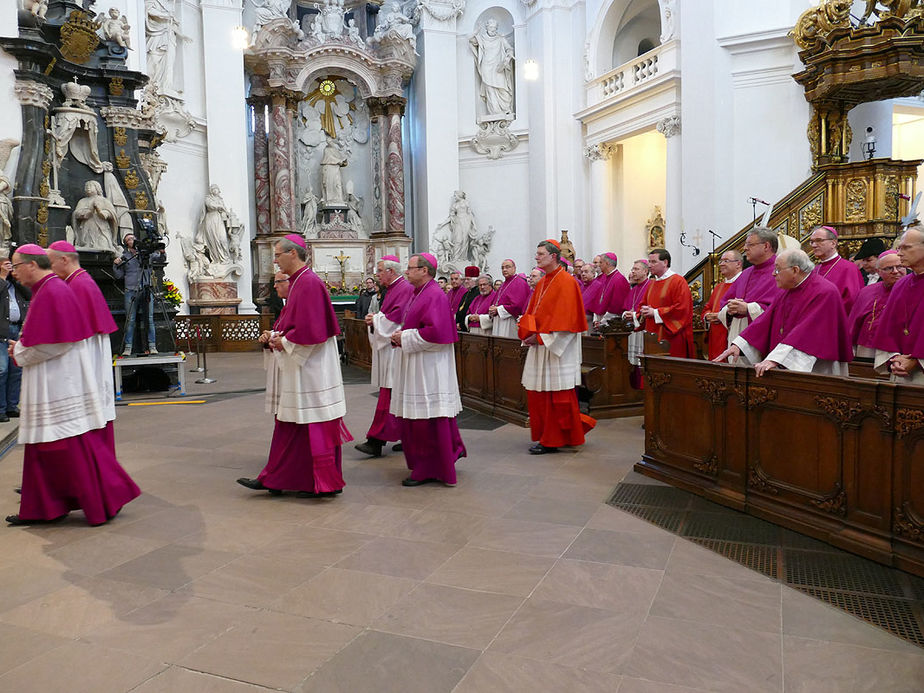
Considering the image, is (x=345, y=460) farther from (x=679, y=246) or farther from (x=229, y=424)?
(x=679, y=246)

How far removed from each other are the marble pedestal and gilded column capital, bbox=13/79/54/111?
7808mm

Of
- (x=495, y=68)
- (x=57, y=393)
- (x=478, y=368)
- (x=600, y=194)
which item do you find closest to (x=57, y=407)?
(x=57, y=393)

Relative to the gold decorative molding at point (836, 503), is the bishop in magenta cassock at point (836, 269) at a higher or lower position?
higher

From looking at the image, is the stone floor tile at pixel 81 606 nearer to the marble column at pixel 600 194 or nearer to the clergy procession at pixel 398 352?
the clergy procession at pixel 398 352

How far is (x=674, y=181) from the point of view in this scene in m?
15.7

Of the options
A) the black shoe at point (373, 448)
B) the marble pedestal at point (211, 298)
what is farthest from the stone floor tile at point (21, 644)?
the marble pedestal at point (211, 298)

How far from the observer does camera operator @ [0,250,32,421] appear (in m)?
7.61

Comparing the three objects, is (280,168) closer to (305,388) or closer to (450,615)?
(305,388)

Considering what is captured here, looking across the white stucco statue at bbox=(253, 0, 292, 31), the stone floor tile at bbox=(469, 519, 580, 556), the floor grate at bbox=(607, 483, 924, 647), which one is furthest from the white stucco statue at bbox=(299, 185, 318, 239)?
the stone floor tile at bbox=(469, 519, 580, 556)

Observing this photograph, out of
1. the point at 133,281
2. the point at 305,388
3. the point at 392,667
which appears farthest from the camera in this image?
the point at 133,281

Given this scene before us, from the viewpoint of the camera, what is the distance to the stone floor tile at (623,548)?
13.1ft

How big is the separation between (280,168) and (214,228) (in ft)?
10.6

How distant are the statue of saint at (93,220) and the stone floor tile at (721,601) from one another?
990cm

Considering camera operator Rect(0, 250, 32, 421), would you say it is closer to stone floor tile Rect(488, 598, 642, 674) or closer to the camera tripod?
the camera tripod
